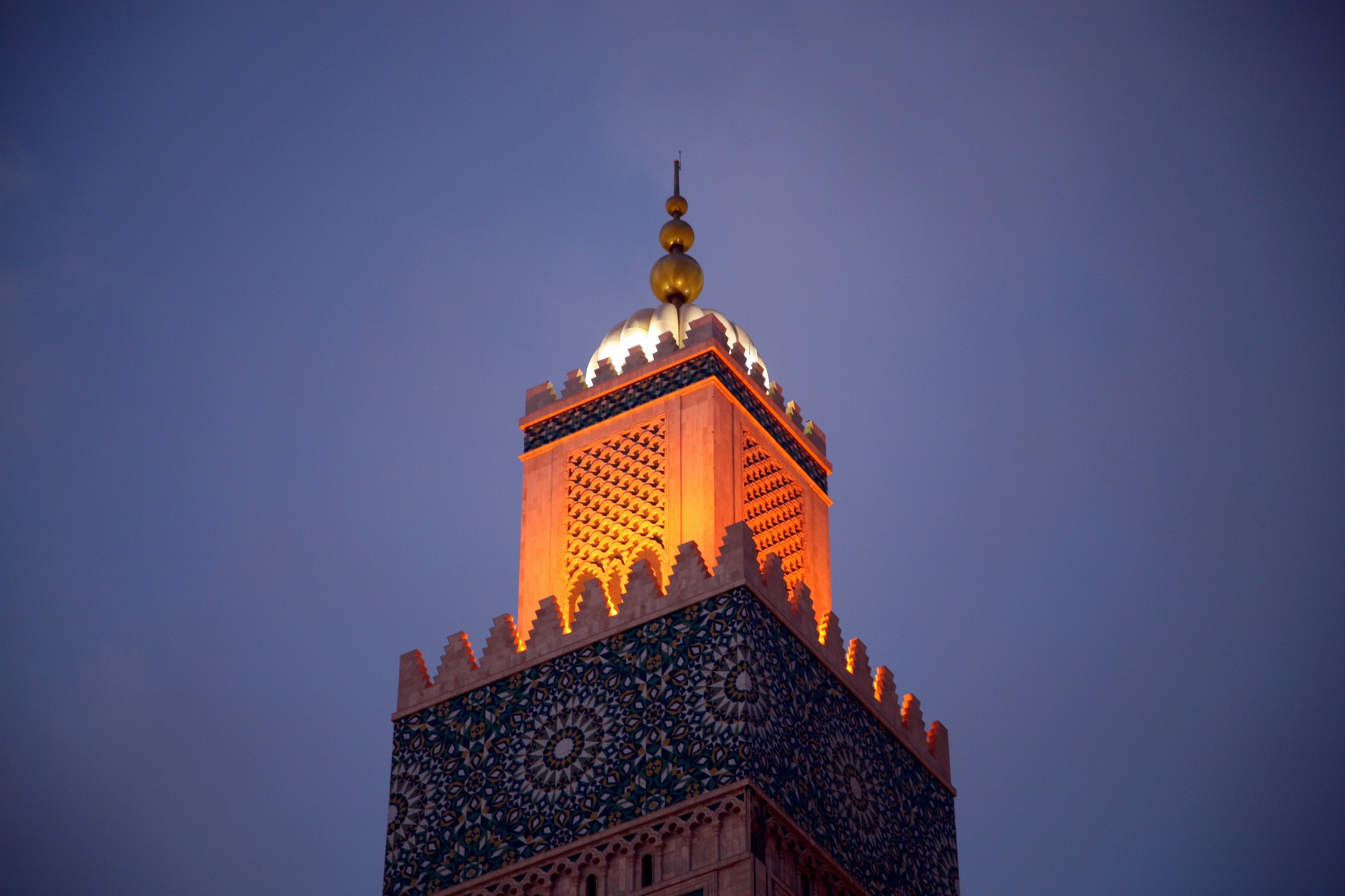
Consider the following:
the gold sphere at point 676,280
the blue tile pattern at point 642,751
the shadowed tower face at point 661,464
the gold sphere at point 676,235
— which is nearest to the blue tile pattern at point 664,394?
the shadowed tower face at point 661,464

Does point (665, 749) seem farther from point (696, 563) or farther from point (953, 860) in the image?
point (953, 860)

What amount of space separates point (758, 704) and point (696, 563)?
1.40m

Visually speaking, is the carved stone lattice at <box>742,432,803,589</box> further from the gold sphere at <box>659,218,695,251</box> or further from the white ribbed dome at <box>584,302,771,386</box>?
the gold sphere at <box>659,218,695,251</box>

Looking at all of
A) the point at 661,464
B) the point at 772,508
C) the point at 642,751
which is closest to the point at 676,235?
the point at 661,464

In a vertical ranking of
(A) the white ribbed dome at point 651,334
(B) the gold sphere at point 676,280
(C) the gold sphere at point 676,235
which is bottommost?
(A) the white ribbed dome at point 651,334

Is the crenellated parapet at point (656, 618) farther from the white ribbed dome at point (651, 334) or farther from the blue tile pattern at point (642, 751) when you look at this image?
the white ribbed dome at point (651, 334)

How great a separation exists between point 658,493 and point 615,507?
15.8 inches

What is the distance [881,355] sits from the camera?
34.2 meters

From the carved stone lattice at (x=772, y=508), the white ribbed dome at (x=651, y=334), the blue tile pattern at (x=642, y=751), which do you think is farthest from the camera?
the white ribbed dome at (x=651, y=334)

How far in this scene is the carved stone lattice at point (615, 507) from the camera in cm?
1816

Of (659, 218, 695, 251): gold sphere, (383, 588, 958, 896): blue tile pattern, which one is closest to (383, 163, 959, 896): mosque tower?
(383, 588, 958, 896): blue tile pattern

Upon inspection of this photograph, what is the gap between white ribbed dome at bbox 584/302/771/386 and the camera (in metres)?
19.6

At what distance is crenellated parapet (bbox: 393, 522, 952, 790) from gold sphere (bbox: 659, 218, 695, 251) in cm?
375

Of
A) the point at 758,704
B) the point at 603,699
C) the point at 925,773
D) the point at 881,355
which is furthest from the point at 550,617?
the point at 881,355
